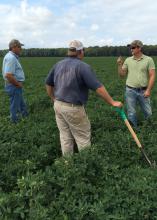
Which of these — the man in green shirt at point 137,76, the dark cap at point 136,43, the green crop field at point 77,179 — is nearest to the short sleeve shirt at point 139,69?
the man in green shirt at point 137,76

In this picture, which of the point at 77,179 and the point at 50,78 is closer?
the point at 77,179

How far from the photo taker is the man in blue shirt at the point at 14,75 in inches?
361

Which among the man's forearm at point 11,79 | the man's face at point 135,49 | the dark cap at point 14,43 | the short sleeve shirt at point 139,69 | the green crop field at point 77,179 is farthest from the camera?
the dark cap at point 14,43

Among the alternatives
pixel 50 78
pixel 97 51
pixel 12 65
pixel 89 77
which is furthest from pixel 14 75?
pixel 97 51

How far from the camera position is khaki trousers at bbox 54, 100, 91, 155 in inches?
257

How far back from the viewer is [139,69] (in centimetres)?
855

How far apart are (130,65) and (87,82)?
8.97ft

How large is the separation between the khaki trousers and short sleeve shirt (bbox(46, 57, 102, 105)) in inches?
5.0

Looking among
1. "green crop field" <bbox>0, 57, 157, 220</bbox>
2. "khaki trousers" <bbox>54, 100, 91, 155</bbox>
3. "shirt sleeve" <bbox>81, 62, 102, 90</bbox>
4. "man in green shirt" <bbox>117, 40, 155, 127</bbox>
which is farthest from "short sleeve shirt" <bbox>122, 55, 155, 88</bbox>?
"shirt sleeve" <bbox>81, 62, 102, 90</bbox>

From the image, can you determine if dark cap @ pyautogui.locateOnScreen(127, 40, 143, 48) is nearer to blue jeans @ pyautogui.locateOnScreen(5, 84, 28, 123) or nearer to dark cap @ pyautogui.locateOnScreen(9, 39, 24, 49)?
dark cap @ pyautogui.locateOnScreen(9, 39, 24, 49)

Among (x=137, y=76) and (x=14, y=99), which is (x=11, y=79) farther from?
(x=137, y=76)

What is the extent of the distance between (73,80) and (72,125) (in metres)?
0.78

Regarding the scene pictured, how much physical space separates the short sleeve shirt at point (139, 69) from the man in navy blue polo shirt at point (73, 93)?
7.72 feet

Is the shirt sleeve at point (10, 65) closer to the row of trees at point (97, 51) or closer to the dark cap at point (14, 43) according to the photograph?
the dark cap at point (14, 43)
